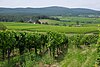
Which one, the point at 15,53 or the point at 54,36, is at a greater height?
the point at 54,36

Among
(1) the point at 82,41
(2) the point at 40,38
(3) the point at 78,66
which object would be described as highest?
(3) the point at 78,66

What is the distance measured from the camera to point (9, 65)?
1854 inches

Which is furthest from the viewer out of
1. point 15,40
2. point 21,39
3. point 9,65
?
point 21,39

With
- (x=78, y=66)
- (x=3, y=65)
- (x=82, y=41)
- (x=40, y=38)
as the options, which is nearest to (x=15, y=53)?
(x=40, y=38)

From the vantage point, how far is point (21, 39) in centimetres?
5616

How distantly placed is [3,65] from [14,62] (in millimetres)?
3081

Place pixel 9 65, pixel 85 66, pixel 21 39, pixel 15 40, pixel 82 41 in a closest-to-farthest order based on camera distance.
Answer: pixel 85 66 < pixel 9 65 < pixel 15 40 < pixel 21 39 < pixel 82 41

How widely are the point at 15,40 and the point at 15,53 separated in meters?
11.5

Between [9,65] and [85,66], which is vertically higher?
[85,66]

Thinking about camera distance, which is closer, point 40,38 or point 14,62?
point 14,62

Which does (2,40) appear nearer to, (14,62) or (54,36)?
(14,62)

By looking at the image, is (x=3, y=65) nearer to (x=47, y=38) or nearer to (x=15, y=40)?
(x=15, y=40)

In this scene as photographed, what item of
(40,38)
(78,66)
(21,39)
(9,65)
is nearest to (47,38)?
(40,38)

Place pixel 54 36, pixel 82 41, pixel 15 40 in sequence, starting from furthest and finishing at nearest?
pixel 82 41 < pixel 54 36 < pixel 15 40
